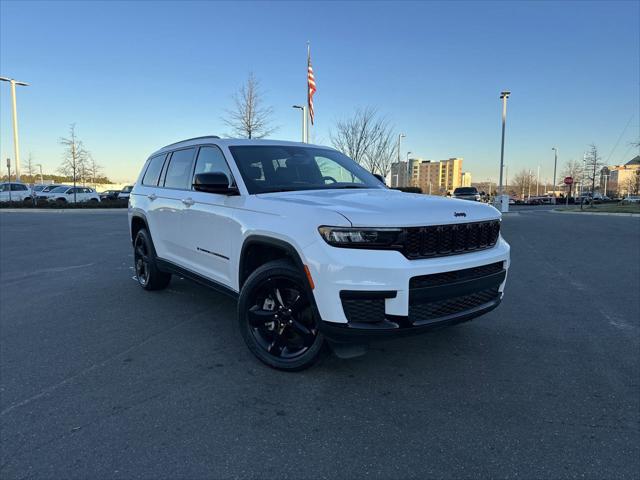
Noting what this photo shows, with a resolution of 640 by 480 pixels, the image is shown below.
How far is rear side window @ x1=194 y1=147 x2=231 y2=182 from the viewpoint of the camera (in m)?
4.18

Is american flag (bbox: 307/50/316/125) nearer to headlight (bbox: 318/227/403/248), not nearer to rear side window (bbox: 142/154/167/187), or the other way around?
rear side window (bbox: 142/154/167/187)

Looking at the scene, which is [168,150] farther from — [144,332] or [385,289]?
[385,289]

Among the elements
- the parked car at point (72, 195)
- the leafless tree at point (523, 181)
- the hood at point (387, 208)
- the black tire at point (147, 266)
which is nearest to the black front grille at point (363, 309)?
the hood at point (387, 208)

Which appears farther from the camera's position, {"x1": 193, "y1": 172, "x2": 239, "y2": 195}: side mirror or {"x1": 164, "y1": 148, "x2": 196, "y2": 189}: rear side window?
{"x1": 164, "y1": 148, "x2": 196, "y2": 189}: rear side window

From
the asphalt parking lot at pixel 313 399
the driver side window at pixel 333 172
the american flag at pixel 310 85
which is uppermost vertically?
the american flag at pixel 310 85

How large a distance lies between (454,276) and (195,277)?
2.66m

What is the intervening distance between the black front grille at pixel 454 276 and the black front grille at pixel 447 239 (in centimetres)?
14

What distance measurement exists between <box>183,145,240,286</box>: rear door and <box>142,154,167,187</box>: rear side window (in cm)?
124

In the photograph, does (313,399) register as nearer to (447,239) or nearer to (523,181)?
(447,239)

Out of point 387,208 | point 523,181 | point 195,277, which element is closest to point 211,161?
point 195,277

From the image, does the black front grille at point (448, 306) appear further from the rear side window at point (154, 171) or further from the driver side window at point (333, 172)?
the rear side window at point (154, 171)

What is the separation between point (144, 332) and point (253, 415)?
6.71 feet

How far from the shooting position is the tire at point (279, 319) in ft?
10.8

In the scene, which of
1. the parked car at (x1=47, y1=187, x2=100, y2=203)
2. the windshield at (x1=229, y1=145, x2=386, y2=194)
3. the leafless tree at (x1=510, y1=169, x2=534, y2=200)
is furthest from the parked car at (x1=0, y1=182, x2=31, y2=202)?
the leafless tree at (x1=510, y1=169, x2=534, y2=200)
